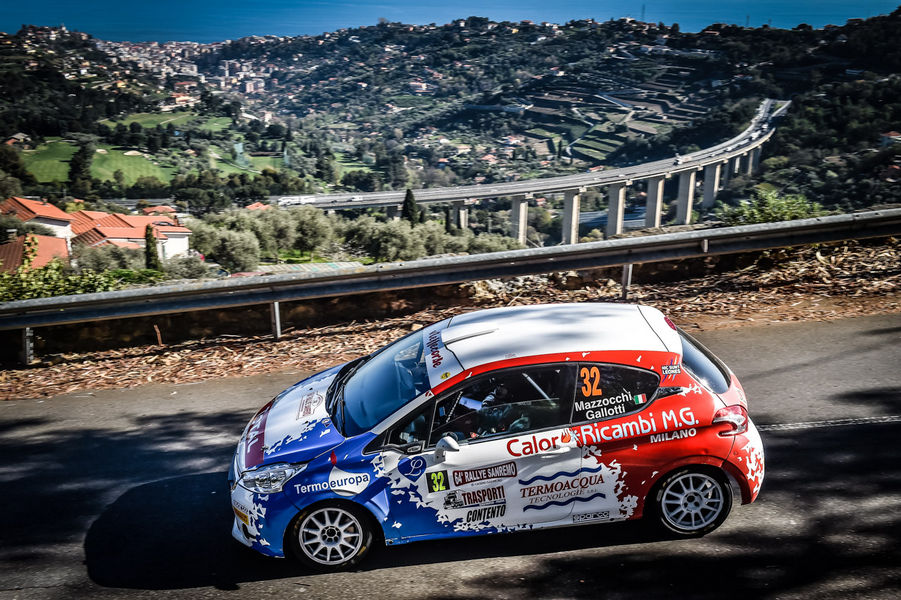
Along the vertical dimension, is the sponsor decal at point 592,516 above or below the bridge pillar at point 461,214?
above

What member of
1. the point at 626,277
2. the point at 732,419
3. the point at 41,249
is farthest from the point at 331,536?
the point at 41,249

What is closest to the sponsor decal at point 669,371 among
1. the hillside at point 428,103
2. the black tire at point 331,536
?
the black tire at point 331,536

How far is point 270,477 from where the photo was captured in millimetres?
4461

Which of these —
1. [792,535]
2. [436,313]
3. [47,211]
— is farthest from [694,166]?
[792,535]

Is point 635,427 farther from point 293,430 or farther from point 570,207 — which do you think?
point 570,207

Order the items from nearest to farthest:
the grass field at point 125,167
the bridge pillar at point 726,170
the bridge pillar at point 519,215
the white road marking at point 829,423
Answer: the white road marking at point 829,423 → the bridge pillar at point 726,170 → the bridge pillar at point 519,215 → the grass field at point 125,167

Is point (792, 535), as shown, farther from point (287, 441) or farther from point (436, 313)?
point (436, 313)

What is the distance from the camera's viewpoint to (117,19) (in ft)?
324

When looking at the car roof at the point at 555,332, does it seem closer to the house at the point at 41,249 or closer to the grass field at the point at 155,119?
the house at the point at 41,249

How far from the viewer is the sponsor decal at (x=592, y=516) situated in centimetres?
449

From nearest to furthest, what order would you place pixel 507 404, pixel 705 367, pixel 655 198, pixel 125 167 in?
pixel 507 404 < pixel 705 367 < pixel 655 198 < pixel 125 167

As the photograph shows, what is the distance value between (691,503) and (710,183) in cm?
4588

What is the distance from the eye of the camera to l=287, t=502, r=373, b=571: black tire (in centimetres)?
439

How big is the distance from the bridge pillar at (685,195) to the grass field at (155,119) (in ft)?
185
